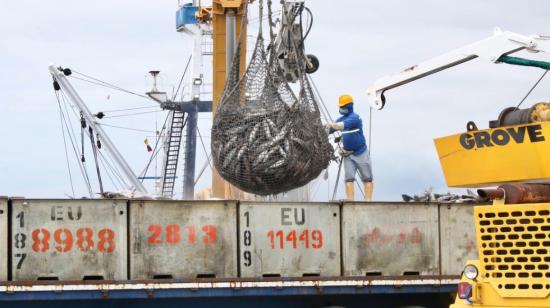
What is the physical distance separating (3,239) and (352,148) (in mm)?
6144

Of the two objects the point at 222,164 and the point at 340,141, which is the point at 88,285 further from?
the point at 340,141

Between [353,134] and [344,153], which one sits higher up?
[353,134]

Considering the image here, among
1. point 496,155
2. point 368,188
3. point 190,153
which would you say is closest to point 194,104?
point 190,153

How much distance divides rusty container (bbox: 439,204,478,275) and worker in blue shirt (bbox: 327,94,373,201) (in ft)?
7.29

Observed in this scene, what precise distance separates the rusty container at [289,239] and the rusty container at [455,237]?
1.56 metres

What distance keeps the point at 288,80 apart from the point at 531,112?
646 centimetres

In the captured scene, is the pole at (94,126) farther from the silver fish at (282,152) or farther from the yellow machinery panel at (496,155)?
the yellow machinery panel at (496,155)

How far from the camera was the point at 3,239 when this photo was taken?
47.0 feet

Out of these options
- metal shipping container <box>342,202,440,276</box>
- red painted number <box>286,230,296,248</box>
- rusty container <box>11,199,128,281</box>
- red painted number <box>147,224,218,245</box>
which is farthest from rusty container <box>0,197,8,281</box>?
metal shipping container <box>342,202,440,276</box>

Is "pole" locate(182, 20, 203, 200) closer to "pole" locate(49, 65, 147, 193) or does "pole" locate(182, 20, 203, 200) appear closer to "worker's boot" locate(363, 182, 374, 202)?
"pole" locate(49, 65, 147, 193)

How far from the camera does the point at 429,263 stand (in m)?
16.4

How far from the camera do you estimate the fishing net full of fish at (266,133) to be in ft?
55.2

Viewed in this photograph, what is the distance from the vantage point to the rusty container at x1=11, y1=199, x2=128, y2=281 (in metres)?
14.4

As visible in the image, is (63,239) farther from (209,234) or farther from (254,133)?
(254,133)
